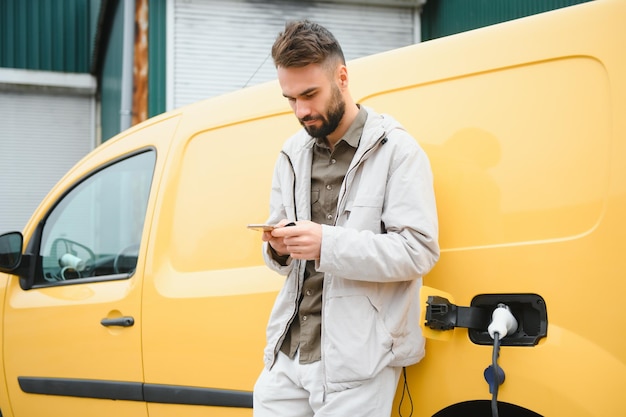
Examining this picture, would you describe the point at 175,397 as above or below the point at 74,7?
below

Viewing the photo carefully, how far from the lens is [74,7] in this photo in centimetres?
1333

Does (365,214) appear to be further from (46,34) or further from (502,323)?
(46,34)

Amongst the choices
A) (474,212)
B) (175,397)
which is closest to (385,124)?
(474,212)

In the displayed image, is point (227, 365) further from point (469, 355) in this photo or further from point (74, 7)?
point (74, 7)

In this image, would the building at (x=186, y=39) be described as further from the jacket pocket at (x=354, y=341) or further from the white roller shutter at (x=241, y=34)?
the jacket pocket at (x=354, y=341)

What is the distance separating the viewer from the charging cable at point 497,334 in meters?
1.98

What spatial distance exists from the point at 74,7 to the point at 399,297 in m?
12.7

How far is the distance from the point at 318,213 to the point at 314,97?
0.34 m

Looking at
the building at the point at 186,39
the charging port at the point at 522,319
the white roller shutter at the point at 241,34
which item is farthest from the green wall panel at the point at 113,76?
the charging port at the point at 522,319

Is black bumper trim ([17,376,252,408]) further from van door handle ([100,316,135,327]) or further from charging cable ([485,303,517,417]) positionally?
charging cable ([485,303,517,417])

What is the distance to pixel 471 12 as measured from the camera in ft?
26.3

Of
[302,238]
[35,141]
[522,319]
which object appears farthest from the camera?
[35,141]

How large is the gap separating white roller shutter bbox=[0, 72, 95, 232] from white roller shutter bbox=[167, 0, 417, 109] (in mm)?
5327

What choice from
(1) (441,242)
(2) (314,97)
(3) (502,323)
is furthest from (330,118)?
(3) (502,323)
